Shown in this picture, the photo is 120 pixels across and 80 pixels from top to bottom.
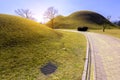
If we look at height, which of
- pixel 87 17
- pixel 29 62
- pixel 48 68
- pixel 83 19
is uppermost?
pixel 87 17

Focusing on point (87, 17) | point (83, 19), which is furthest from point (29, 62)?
point (87, 17)

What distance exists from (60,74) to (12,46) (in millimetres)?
6564

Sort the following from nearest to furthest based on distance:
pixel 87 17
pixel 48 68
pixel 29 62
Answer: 1. pixel 48 68
2. pixel 29 62
3. pixel 87 17

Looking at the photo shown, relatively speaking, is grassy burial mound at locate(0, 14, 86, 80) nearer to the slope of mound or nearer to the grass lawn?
the grass lawn

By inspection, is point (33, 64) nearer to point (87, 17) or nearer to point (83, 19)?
point (83, 19)

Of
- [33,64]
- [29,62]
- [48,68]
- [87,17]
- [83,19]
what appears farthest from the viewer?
[87,17]

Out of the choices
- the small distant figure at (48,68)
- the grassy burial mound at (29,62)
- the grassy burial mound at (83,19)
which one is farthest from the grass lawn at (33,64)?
the grassy burial mound at (83,19)

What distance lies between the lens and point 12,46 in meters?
14.8

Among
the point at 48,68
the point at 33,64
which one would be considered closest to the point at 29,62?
the point at 33,64

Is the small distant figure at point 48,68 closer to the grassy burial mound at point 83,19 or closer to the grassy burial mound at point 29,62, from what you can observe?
the grassy burial mound at point 29,62

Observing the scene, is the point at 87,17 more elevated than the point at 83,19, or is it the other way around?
the point at 87,17

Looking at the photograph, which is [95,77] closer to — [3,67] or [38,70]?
[38,70]

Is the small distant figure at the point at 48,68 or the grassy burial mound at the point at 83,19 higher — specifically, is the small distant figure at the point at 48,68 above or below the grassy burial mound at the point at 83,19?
below

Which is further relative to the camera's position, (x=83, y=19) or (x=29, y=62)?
(x=83, y=19)
